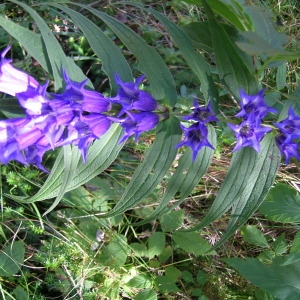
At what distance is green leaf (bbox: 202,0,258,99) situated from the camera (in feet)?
3.90

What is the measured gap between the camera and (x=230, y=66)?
1248 mm

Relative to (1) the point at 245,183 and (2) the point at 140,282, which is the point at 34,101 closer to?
(1) the point at 245,183

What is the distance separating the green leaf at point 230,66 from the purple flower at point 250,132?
117 mm

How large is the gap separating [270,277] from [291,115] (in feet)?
2.06

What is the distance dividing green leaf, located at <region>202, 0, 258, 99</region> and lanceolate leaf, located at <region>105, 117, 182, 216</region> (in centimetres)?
20

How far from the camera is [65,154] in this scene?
4.20 feet

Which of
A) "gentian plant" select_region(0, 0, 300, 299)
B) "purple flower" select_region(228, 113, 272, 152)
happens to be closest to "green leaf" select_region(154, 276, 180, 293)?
"gentian plant" select_region(0, 0, 300, 299)

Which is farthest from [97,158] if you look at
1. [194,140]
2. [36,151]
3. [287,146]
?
[287,146]

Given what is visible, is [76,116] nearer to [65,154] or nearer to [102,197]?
[65,154]

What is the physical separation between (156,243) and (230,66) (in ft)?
3.28

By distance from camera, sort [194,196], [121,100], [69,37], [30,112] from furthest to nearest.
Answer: [69,37] < [194,196] < [121,100] < [30,112]

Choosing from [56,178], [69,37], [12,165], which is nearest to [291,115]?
[56,178]

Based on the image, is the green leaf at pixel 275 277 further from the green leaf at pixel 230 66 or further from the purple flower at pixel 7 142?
Answer: the purple flower at pixel 7 142

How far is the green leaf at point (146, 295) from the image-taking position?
1.85m
